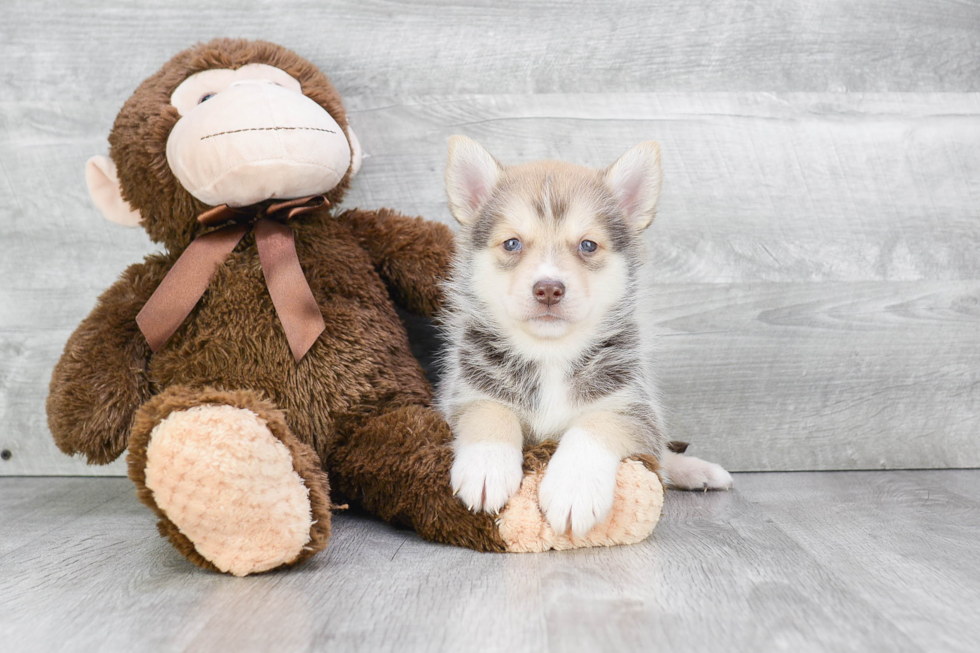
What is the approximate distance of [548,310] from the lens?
1634mm

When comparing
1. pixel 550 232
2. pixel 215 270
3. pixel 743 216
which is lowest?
pixel 215 270

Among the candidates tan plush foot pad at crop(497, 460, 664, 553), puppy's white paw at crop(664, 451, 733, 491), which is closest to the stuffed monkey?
tan plush foot pad at crop(497, 460, 664, 553)

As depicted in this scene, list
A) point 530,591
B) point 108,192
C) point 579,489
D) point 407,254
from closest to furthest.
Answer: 1. point 530,591
2. point 579,489
3. point 108,192
4. point 407,254

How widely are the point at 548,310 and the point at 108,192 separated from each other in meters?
1.13

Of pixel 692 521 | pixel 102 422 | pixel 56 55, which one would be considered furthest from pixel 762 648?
pixel 56 55

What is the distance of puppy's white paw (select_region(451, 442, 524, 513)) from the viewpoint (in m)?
1.56

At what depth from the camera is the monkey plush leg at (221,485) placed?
138 cm

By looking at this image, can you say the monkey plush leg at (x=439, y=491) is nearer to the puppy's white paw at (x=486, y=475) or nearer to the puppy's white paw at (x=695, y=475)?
the puppy's white paw at (x=486, y=475)

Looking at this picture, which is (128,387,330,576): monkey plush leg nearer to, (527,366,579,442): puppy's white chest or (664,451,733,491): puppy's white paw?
(527,366,579,442): puppy's white chest

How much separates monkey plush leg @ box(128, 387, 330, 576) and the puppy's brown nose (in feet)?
1.88

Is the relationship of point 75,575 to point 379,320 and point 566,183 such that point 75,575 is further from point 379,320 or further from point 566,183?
point 566,183

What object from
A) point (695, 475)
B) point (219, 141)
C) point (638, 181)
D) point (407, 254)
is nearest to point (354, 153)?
point (407, 254)

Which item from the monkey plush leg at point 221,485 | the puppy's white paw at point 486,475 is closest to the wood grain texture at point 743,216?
the puppy's white paw at point 486,475

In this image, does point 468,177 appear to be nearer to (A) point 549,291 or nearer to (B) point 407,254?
(B) point 407,254
